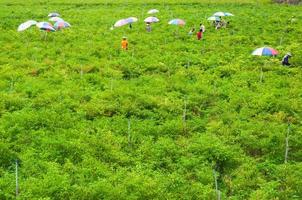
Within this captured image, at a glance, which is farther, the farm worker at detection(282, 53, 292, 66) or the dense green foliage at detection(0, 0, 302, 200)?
the farm worker at detection(282, 53, 292, 66)

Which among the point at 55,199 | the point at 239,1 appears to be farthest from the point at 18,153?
the point at 239,1

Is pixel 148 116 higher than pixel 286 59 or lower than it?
lower

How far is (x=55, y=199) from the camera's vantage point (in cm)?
1462

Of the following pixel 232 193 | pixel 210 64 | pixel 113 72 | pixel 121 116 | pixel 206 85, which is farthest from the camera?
pixel 210 64

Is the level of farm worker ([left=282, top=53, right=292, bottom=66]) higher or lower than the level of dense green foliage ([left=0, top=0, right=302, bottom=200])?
higher

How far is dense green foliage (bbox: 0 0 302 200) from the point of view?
15805 millimetres

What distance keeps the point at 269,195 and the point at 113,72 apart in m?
14.9

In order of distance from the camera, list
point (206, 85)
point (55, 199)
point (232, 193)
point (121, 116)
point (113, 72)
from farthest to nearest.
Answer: point (113, 72)
point (206, 85)
point (121, 116)
point (232, 193)
point (55, 199)

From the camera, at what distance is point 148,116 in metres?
21.7

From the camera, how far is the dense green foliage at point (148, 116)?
15805 millimetres

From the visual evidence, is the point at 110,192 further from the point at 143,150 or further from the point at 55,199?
the point at 143,150

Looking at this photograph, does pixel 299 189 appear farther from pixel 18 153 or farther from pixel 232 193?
pixel 18 153

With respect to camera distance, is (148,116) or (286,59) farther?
(286,59)

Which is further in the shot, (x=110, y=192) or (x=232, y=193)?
(x=232, y=193)
